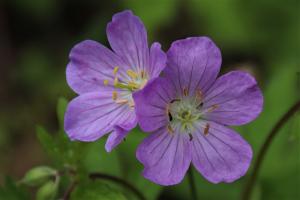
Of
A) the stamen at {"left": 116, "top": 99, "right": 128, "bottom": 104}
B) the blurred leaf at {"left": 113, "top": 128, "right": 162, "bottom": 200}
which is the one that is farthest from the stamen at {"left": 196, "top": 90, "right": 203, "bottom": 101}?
the blurred leaf at {"left": 113, "top": 128, "right": 162, "bottom": 200}

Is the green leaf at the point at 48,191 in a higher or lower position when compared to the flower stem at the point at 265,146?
higher

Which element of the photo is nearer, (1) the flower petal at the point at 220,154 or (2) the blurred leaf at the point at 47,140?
(1) the flower petal at the point at 220,154

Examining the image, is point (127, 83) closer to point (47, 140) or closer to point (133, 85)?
point (133, 85)

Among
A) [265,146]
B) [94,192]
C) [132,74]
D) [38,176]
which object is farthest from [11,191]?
[265,146]

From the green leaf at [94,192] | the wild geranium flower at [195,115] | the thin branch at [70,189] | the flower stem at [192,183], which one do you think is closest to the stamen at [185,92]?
the wild geranium flower at [195,115]

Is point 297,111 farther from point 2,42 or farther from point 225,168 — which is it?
point 2,42


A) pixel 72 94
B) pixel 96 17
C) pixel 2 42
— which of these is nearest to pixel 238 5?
pixel 96 17

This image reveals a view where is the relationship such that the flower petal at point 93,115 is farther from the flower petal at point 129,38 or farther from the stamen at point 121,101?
the flower petal at point 129,38

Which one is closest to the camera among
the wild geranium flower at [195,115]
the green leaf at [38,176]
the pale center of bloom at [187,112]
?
the wild geranium flower at [195,115]
